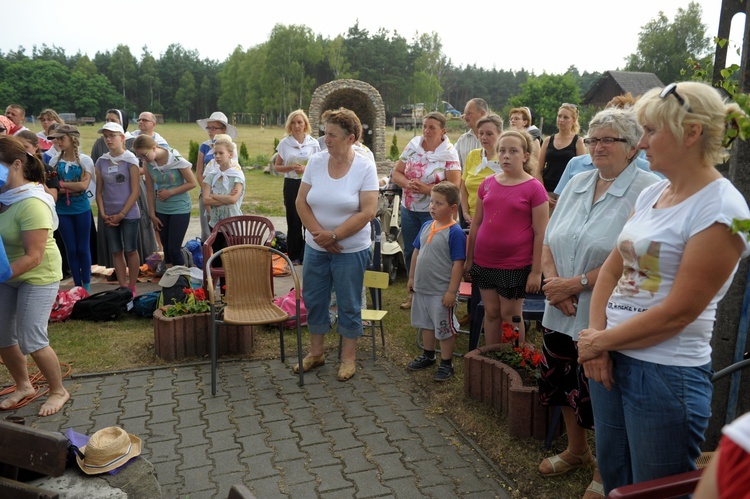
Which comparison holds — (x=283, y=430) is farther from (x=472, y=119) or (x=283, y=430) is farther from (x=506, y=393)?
(x=472, y=119)

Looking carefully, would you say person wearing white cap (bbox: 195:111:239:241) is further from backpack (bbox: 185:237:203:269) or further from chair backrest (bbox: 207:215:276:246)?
chair backrest (bbox: 207:215:276:246)

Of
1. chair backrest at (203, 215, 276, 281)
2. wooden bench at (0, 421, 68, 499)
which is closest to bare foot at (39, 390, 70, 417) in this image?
wooden bench at (0, 421, 68, 499)

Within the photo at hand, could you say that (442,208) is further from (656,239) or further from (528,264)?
(656,239)

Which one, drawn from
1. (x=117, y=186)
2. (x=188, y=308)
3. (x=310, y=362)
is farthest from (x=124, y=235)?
(x=310, y=362)

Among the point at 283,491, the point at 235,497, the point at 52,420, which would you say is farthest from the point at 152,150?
the point at 235,497

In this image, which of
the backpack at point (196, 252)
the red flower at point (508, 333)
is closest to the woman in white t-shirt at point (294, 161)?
the backpack at point (196, 252)

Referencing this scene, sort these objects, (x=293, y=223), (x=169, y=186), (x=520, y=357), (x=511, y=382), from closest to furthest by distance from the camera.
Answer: (x=511, y=382) < (x=520, y=357) < (x=169, y=186) < (x=293, y=223)

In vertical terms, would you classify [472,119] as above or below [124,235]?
above

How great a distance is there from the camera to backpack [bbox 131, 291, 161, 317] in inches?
248

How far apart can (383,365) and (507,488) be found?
1.96m

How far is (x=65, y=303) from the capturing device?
630cm

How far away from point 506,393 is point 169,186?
188 inches

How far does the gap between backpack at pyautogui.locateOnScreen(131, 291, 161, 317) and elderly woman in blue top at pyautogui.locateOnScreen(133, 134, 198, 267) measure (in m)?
0.91


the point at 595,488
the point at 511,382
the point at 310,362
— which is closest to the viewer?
the point at 595,488
